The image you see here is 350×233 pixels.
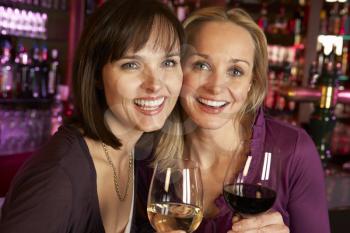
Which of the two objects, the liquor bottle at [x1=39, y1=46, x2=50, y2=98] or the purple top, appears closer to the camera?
the purple top

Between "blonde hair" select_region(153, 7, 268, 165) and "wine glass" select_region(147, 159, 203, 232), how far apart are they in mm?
542

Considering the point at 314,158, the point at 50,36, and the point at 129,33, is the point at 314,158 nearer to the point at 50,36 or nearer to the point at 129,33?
the point at 129,33

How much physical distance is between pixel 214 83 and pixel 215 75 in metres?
0.03

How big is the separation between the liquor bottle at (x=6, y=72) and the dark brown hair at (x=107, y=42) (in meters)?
2.84

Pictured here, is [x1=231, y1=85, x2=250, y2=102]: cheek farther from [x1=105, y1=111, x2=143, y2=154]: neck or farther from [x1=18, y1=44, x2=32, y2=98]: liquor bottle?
[x1=18, y1=44, x2=32, y2=98]: liquor bottle

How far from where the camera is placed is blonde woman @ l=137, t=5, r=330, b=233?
5.02ft

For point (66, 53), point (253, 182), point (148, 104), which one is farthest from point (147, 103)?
point (66, 53)

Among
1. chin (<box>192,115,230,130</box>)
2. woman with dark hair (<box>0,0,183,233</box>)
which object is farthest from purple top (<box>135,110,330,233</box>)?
woman with dark hair (<box>0,0,183,233</box>)

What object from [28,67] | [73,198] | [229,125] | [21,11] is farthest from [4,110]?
[73,198]

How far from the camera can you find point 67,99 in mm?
4555

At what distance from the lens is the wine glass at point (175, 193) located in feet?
3.74

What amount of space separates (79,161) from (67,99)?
10.9ft

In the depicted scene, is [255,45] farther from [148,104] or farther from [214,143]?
[148,104]

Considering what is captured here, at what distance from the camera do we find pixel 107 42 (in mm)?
1384
